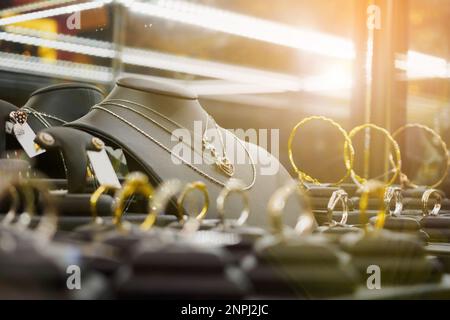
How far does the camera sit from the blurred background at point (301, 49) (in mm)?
1449

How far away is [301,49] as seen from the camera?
3133 mm

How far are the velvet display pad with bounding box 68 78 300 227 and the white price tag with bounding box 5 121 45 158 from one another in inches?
4.8

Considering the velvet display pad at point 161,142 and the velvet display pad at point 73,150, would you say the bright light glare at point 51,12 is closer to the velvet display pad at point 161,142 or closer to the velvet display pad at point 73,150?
the velvet display pad at point 161,142

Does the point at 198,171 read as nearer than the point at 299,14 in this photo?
Yes

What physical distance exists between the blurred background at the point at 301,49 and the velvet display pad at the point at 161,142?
87 mm

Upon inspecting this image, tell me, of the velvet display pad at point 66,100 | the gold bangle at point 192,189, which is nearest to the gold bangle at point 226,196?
the gold bangle at point 192,189

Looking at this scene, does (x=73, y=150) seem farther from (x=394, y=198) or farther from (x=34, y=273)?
(x=394, y=198)

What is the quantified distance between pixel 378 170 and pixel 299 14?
1.35m

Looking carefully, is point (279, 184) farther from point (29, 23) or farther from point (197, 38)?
point (197, 38)

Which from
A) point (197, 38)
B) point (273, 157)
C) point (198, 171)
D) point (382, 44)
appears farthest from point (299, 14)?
point (198, 171)

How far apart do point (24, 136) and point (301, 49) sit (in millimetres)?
2363

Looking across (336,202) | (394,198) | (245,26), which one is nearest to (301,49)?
(245,26)
